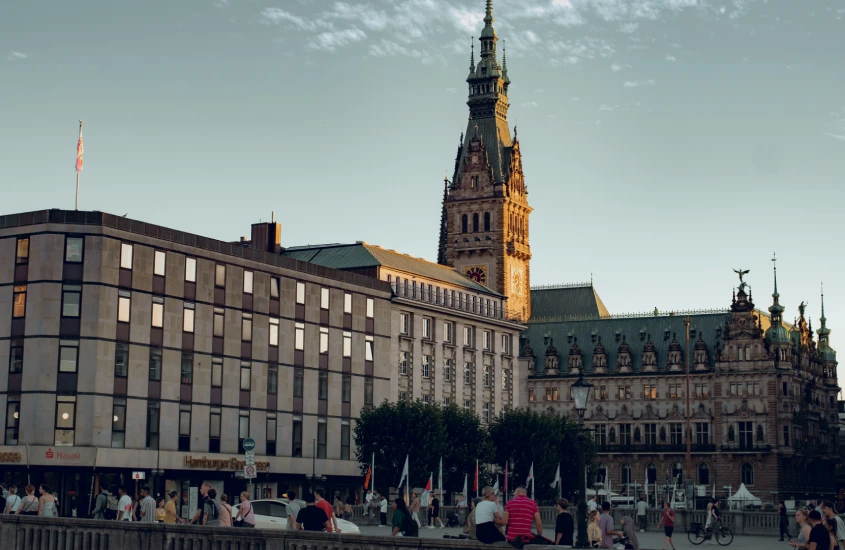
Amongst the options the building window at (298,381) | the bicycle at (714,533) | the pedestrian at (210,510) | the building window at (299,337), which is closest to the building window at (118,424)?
the building window at (298,381)

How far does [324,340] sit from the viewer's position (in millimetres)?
105875

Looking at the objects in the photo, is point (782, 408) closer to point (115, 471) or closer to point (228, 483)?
point (228, 483)

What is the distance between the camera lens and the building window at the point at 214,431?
93.1 m

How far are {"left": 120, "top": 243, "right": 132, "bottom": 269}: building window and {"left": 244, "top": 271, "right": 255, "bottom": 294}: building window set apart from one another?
1205 cm

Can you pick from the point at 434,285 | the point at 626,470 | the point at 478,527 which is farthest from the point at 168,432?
the point at 626,470

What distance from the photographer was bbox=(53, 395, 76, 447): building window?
271 ft

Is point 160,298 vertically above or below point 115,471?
above

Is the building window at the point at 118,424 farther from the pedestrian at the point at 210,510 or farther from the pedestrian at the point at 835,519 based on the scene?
the pedestrian at the point at 835,519

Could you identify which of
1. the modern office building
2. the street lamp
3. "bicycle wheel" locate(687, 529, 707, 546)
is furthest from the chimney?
the street lamp

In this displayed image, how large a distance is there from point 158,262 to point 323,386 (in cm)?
2138

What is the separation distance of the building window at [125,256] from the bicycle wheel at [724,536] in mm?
42073

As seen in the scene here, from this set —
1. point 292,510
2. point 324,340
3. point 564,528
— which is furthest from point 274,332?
point 564,528

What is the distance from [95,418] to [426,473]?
1312 inches

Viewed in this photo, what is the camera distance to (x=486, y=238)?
193 metres
